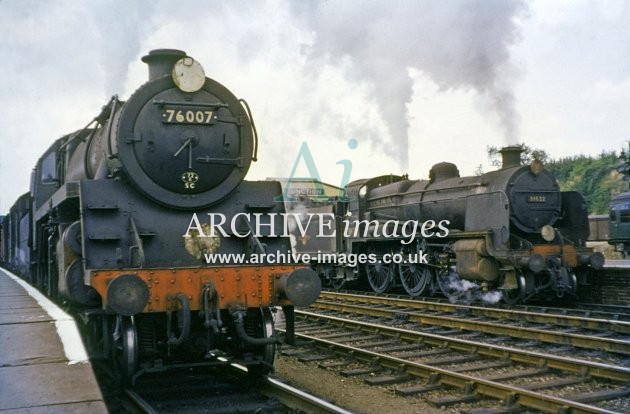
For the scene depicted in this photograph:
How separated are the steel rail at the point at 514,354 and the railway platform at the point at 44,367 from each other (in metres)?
4.26

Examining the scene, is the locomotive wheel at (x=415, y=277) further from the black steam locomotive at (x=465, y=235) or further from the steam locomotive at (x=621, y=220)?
the steam locomotive at (x=621, y=220)

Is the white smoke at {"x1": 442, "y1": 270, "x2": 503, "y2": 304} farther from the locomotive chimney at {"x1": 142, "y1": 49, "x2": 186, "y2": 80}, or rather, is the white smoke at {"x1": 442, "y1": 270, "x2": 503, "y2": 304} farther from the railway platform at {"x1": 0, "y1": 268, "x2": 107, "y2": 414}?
the railway platform at {"x1": 0, "y1": 268, "x2": 107, "y2": 414}

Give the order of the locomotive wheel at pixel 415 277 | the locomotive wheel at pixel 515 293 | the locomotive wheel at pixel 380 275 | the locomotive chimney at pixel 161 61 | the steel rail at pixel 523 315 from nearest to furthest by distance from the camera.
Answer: the locomotive chimney at pixel 161 61 < the steel rail at pixel 523 315 < the locomotive wheel at pixel 515 293 < the locomotive wheel at pixel 415 277 < the locomotive wheel at pixel 380 275

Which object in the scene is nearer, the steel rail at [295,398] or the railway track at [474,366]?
the steel rail at [295,398]

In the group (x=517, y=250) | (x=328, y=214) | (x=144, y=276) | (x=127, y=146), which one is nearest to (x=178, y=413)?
(x=144, y=276)

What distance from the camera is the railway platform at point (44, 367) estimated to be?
3.70 m

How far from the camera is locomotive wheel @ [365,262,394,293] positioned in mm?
15023

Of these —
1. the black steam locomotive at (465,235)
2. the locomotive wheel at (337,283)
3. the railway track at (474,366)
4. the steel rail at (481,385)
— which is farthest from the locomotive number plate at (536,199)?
the locomotive wheel at (337,283)

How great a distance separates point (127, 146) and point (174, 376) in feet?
7.80

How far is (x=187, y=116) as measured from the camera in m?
6.35

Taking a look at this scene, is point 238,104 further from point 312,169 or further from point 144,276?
point 312,169

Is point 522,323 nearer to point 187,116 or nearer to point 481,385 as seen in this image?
point 481,385

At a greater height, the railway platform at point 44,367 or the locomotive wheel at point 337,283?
the railway platform at point 44,367

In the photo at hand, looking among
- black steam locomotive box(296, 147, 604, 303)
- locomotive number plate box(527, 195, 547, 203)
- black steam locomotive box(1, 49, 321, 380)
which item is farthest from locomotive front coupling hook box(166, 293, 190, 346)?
locomotive number plate box(527, 195, 547, 203)
